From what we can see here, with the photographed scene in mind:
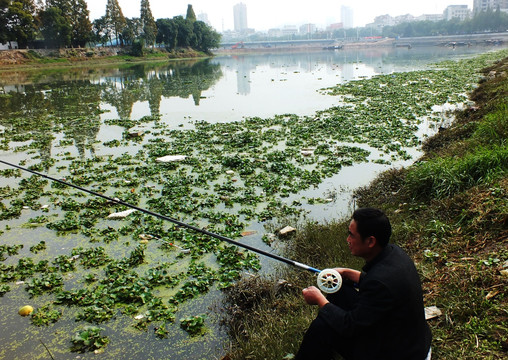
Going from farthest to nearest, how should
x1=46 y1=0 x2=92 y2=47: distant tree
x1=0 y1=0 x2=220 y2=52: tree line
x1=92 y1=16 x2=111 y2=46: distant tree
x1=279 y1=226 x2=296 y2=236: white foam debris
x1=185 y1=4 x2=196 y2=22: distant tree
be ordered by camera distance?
x1=185 y1=4 x2=196 y2=22: distant tree → x1=92 y1=16 x2=111 y2=46: distant tree → x1=46 y1=0 x2=92 y2=47: distant tree → x1=0 y1=0 x2=220 y2=52: tree line → x1=279 y1=226 x2=296 y2=236: white foam debris

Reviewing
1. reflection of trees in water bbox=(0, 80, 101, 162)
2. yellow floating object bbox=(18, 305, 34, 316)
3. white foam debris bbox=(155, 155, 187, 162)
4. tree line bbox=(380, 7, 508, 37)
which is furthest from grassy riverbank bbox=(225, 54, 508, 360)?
tree line bbox=(380, 7, 508, 37)

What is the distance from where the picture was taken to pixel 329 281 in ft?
9.68

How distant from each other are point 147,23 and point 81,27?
1475 centimetres

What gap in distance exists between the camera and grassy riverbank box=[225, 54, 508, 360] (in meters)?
3.29

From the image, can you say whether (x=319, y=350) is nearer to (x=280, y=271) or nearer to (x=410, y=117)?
(x=280, y=271)

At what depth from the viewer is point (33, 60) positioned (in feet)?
165

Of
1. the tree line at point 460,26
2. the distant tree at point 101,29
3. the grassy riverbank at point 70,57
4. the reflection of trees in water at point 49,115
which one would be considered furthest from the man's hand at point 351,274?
the tree line at point 460,26

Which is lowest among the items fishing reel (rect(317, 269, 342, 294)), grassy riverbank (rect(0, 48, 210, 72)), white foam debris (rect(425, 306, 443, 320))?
white foam debris (rect(425, 306, 443, 320))

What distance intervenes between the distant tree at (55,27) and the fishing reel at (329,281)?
61.7m

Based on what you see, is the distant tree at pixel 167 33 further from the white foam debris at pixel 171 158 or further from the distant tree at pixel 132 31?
A: the white foam debris at pixel 171 158

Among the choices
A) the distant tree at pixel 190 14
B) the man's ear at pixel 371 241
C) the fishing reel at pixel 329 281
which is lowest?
the fishing reel at pixel 329 281

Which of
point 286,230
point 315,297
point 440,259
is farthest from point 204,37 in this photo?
point 315,297

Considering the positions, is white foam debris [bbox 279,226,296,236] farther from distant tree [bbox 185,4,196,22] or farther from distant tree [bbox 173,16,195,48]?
distant tree [bbox 185,4,196,22]

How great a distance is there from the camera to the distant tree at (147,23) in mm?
69938
